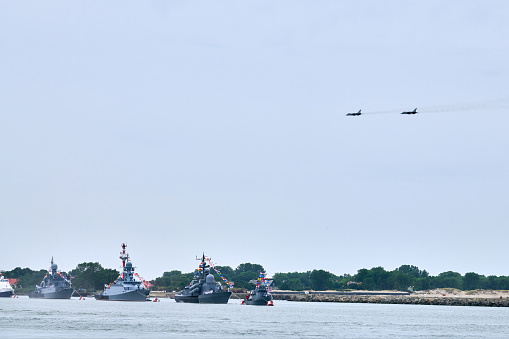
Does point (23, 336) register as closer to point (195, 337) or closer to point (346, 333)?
point (195, 337)

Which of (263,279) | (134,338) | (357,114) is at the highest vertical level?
(357,114)

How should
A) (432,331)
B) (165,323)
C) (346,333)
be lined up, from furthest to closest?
(165,323) < (432,331) < (346,333)

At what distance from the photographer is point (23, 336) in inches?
3435

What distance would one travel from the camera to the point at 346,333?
10281cm

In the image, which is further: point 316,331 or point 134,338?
point 316,331

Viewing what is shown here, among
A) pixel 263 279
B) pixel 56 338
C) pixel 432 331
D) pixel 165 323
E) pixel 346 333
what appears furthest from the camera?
pixel 263 279

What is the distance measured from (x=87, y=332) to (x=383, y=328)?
4535 centimetres

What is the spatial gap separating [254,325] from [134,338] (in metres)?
31.1

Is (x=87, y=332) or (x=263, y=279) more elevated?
(x=263, y=279)

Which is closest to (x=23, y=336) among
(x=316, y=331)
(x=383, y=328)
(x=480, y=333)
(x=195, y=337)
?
(x=195, y=337)

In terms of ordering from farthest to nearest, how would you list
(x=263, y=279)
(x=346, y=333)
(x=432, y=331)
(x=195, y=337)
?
(x=263, y=279) → (x=432, y=331) → (x=346, y=333) → (x=195, y=337)

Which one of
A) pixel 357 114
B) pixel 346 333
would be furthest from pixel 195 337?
pixel 357 114

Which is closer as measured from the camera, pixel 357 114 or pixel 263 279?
pixel 357 114

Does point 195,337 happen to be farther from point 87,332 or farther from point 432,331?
point 432,331
